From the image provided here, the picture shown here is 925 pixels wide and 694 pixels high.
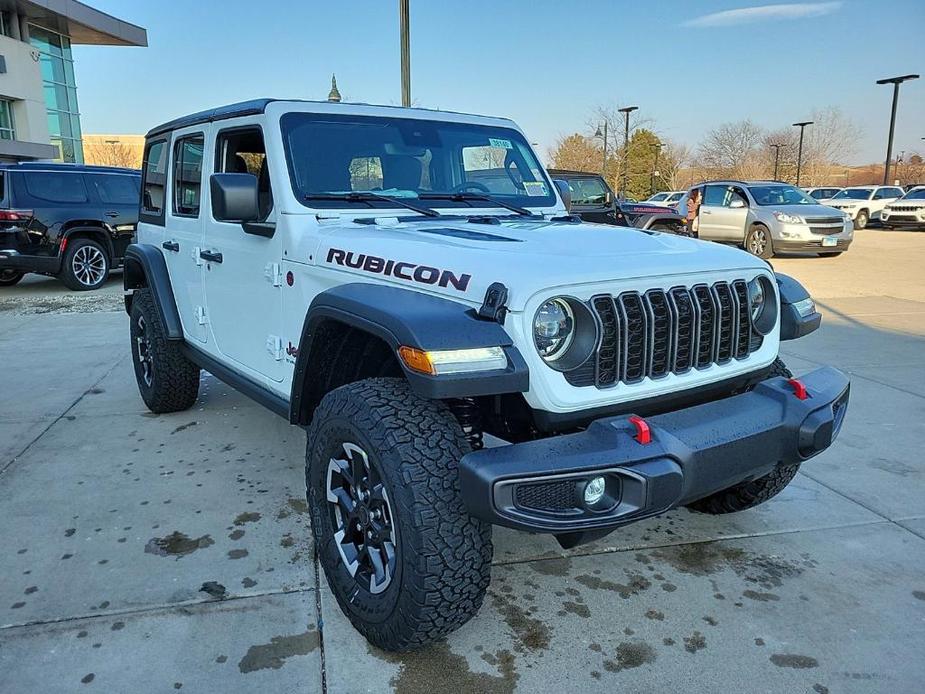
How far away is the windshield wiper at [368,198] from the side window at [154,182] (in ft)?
5.93

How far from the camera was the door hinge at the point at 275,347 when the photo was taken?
3201 mm

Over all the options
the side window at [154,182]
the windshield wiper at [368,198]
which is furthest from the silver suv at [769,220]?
the windshield wiper at [368,198]

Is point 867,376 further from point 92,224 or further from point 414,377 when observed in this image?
point 92,224

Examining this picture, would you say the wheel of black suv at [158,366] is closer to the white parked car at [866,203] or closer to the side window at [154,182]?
the side window at [154,182]

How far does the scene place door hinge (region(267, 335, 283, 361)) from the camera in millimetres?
3201

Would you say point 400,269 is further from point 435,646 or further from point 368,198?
point 435,646

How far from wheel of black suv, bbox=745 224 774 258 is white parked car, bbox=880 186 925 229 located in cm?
1183

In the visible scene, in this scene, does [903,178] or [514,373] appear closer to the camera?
[514,373]

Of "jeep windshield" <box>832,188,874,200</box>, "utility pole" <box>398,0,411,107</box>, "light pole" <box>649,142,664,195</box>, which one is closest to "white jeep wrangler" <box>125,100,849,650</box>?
"utility pole" <box>398,0,411,107</box>

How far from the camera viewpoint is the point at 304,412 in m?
2.90

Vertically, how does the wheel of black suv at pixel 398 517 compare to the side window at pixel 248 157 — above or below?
below

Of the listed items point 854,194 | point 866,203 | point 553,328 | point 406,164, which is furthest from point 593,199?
point 854,194

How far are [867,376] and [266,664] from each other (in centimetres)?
520

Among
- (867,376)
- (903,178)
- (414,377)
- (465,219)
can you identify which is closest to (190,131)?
(465,219)
